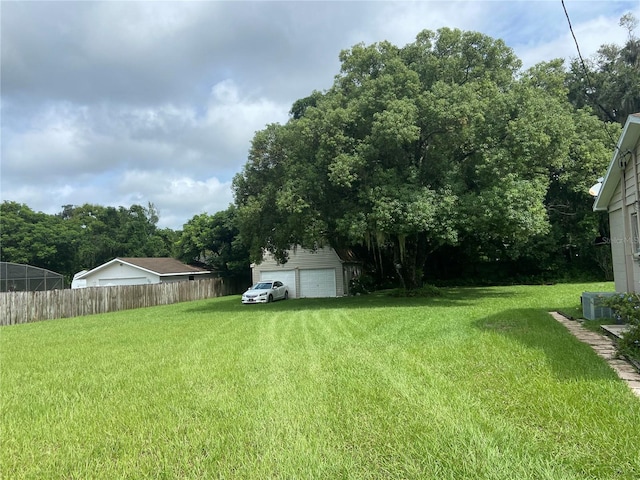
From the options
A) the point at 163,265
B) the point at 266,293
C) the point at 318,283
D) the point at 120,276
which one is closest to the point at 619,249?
the point at 266,293

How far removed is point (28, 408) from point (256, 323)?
7.26 m

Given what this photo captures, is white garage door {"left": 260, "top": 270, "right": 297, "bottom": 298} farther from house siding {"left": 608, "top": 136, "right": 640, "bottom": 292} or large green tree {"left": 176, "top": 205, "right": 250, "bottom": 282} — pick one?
house siding {"left": 608, "top": 136, "right": 640, "bottom": 292}

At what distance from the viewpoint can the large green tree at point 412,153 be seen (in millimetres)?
14414

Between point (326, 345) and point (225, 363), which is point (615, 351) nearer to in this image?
point (326, 345)

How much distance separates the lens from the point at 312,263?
26219 mm

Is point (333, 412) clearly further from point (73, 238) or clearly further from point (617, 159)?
point (73, 238)

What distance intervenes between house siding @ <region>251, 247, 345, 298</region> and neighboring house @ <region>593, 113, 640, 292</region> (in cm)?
1692

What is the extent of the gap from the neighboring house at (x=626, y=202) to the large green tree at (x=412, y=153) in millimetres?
4423

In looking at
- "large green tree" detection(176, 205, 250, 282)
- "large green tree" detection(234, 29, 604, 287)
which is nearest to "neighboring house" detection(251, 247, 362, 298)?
"large green tree" detection(176, 205, 250, 282)

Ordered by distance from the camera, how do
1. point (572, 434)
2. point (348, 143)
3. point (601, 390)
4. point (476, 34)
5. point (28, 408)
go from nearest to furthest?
point (572, 434)
point (601, 390)
point (28, 408)
point (348, 143)
point (476, 34)

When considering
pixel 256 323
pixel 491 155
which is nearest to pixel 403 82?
pixel 491 155

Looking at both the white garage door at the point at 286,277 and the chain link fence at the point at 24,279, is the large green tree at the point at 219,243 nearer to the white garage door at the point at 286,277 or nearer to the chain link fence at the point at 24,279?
the white garage door at the point at 286,277

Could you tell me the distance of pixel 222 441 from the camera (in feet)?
11.8

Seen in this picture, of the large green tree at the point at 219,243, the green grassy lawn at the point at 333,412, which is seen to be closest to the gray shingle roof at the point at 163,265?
the large green tree at the point at 219,243
